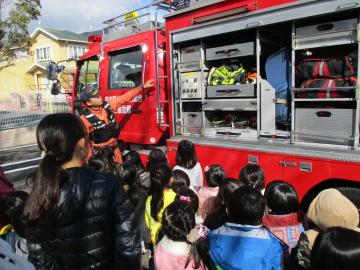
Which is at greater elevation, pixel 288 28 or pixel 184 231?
pixel 288 28

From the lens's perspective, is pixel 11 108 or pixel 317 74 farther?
pixel 11 108

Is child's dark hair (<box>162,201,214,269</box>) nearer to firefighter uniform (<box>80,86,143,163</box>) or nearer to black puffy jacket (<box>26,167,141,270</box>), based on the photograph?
black puffy jacket (<box>26,167,141,270</box>)

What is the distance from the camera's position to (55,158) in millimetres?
1662

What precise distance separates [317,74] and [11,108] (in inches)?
506

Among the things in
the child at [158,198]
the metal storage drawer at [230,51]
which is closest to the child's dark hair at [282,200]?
the child at [158,198]

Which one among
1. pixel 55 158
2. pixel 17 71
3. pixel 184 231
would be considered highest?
pixel 17 71

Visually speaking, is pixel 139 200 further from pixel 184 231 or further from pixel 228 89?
pixel 228 89

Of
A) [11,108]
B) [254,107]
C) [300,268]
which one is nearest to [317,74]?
[254,107]

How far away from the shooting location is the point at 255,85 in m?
3.94

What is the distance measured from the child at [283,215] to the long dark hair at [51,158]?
1461mm

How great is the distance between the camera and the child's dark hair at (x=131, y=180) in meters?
3.43

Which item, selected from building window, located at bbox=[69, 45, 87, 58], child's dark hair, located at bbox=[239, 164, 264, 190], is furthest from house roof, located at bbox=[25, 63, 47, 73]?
child's dark hair, located at bbox=[239, 164, 264, 190]

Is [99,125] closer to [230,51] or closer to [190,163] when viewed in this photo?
[190,163]

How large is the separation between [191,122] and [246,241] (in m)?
2.80
